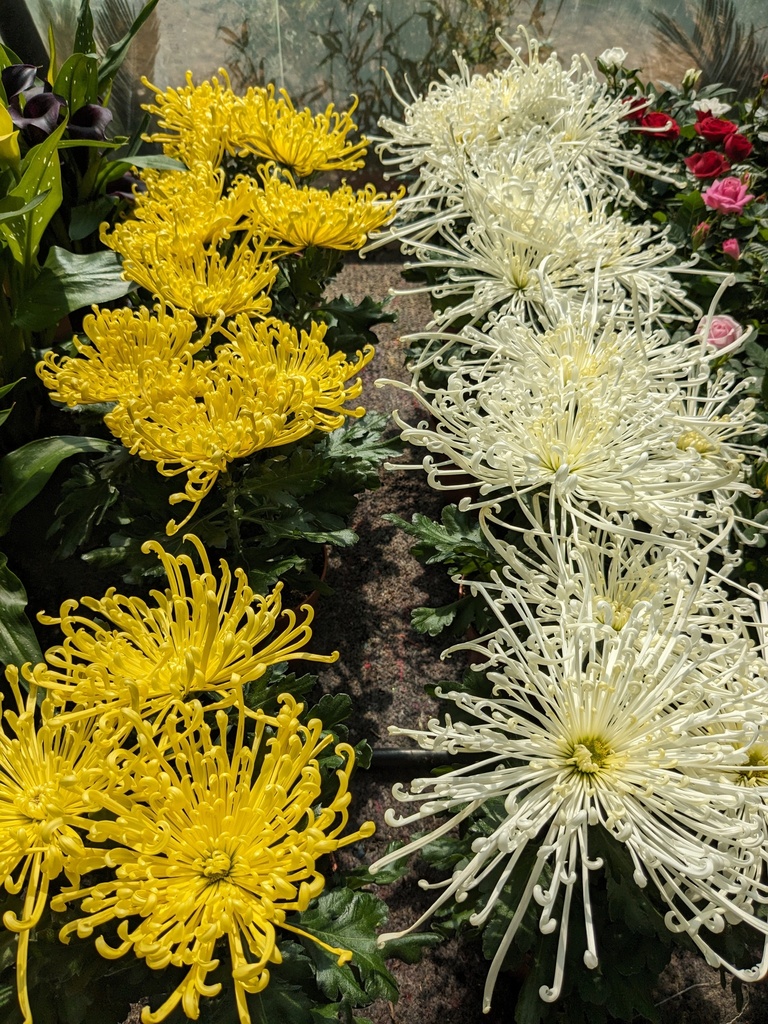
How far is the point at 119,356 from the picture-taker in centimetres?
91

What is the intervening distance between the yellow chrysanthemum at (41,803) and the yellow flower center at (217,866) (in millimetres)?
95

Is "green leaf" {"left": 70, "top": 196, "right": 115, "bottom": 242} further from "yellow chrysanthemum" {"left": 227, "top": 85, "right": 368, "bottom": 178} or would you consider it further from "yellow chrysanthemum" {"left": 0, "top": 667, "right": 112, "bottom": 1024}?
"yellow chrysanthemum" {"left": 0, "top": 667, "right": 112, "bottom": 1024}

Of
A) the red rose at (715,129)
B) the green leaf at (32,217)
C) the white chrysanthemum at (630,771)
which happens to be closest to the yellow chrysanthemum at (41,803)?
the white chrysanthemum at (630,771)

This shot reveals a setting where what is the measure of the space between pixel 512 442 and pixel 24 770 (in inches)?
25.0

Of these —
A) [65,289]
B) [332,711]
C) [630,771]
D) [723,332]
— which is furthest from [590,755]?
[65,289]

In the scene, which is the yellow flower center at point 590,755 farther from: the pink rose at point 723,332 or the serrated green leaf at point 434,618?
the pink rose at point 723,332

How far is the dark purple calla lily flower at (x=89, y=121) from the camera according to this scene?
1411 millimetres

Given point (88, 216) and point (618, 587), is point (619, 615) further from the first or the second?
point (88, 216)

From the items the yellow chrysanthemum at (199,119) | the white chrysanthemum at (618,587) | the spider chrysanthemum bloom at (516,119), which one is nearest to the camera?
the white chrysanthemum at (618,587)

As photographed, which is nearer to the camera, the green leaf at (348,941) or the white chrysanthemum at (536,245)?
the green leaf at (348,941)

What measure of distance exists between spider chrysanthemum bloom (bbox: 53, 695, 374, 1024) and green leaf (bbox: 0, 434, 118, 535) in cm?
70

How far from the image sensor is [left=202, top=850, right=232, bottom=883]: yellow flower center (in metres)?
0.55

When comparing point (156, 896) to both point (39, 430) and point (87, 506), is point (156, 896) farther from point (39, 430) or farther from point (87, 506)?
point (39, 430)

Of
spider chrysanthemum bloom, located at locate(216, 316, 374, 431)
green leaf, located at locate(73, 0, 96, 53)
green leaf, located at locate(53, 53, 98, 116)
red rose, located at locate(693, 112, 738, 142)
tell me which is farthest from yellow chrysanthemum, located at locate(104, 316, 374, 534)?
red rose, located at locate(693, 112, 738, 142)
